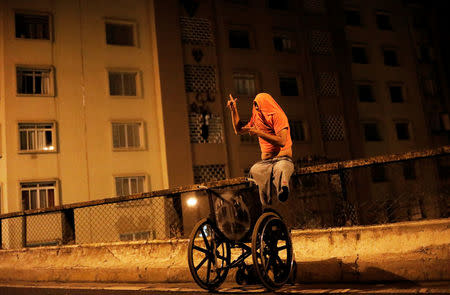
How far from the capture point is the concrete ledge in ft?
15.4

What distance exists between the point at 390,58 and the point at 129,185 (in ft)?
81.5

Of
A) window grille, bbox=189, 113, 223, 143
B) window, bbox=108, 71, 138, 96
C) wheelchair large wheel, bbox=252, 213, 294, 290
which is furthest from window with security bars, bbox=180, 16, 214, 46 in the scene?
wheelchair large wheel, bbox=252, 213, 294, 290

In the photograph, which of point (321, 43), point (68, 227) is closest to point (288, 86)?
point (321, 43)

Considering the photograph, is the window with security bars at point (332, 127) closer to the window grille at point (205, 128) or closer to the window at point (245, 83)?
the window at point (245, 83)

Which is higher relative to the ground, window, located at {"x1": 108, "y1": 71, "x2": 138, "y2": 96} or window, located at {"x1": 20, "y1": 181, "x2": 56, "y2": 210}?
window, located at {"x1": 108, "y1": 71, "x2": 138, "y2": 96}

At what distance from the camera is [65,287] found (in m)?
6.82

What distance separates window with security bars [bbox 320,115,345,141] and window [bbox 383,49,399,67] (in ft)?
27.3

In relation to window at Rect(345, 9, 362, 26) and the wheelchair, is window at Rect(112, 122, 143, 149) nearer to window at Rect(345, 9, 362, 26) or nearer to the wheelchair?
window at Rect(345, 9, 362, 26)

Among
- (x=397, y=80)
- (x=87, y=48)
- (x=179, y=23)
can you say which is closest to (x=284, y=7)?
(x=179, y=23)

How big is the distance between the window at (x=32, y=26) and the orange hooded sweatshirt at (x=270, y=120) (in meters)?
25.5

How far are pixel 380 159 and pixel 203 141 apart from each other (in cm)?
2486

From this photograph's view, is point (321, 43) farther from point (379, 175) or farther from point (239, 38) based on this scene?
point (379, 175)

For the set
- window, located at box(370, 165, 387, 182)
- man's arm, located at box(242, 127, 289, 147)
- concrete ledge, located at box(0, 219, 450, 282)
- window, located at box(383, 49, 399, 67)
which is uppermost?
window, located at box(383, 49, 399, 67)

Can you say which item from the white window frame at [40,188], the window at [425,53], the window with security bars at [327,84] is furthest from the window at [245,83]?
the window at [425,53]
